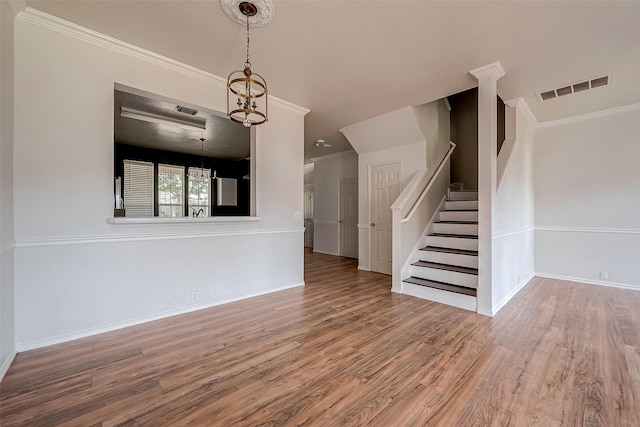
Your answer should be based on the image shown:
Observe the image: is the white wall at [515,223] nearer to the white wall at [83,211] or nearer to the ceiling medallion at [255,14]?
the ceiling medallion at [255,14]

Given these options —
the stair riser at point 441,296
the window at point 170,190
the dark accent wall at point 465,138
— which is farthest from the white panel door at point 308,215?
the stair riser at point 441,296

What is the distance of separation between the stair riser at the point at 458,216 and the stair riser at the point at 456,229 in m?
0.30

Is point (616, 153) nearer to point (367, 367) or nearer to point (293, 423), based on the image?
point (367, 367)

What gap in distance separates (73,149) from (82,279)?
1.16 m

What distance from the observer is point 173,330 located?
2.58 m

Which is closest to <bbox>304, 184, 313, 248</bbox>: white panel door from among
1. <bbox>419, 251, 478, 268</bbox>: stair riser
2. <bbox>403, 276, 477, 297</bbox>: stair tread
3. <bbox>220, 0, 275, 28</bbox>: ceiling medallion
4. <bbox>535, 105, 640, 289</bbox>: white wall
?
<bbox>419, 251, 478, 268</bbox>: stair riser

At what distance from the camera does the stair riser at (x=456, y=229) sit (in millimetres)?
4053

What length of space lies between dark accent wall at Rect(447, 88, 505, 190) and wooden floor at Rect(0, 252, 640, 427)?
3.31m

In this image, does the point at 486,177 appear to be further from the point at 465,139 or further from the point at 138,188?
the point at 138,188

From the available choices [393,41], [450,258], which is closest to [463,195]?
[450,258]

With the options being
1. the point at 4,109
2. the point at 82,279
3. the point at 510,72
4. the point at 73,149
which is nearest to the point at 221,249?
the point at 82,279

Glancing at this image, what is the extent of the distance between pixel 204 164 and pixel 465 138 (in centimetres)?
699

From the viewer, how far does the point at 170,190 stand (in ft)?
23.8

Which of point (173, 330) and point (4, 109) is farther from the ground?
point (4, 109)
